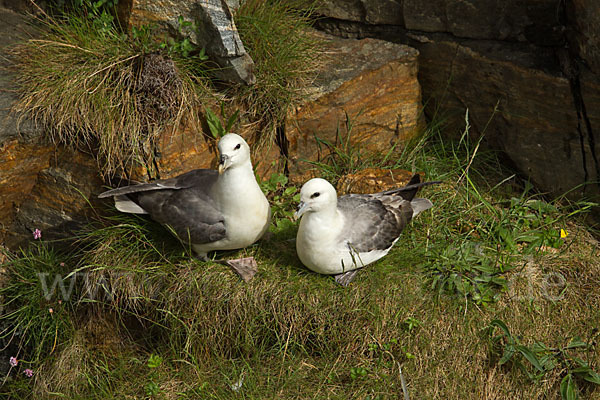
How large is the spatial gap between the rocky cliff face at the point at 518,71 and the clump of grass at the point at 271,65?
0.59 metres

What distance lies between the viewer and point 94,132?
3584mm

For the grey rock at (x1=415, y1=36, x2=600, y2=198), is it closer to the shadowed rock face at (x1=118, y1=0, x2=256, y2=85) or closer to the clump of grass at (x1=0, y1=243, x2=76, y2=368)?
the shadowed rock face at (x1=118, y1=0, x2=256, y2=85)

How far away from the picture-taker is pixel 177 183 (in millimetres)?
3422

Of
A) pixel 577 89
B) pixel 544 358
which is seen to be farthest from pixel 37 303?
pixel 577 89

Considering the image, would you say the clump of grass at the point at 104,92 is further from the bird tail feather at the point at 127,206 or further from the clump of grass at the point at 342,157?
the clump of grass at the point at 342,157

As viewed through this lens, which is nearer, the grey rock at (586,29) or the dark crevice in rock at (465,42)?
the grey rock at (586,29)

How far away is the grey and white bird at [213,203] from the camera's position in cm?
315

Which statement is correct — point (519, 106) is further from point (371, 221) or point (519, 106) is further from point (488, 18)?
point (371, 221)

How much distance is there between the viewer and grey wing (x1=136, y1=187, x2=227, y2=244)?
3242 mm

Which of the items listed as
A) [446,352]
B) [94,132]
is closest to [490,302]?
[446,352]

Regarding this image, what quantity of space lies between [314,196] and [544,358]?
144cm

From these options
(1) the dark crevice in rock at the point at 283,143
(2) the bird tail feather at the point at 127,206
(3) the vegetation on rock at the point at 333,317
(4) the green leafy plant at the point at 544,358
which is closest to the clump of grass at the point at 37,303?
(3) the vegetation on rock at the point at 333,317

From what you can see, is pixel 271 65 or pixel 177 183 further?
pixel 271 65

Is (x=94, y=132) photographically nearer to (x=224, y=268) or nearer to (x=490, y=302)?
(x=224, y=268)
